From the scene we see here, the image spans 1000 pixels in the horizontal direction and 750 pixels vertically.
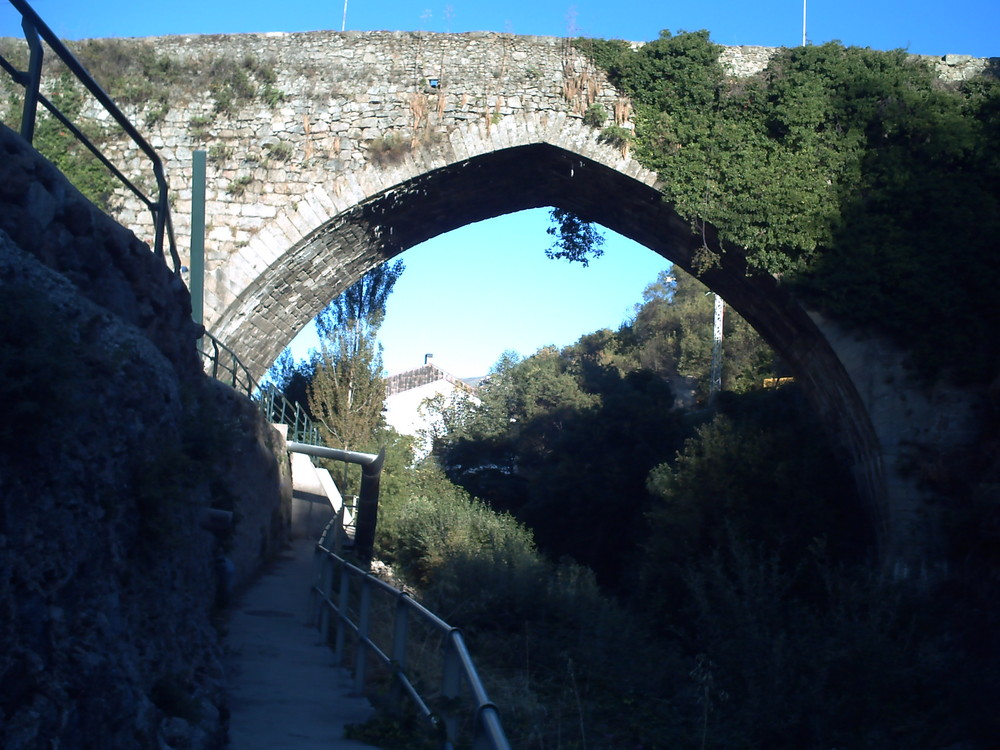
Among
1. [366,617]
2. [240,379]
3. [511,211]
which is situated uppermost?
[511,211]

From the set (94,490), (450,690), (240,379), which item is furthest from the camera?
(240,379)

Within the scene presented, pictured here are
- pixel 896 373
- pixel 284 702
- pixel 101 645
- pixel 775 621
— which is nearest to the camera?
pixel 101 645

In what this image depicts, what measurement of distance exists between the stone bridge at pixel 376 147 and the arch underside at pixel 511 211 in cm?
4

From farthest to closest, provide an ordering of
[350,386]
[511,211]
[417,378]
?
[417,378] < [350,386] < [511,211]

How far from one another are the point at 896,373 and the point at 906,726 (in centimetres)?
478

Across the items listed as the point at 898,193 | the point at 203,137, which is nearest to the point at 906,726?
the point at 898,193

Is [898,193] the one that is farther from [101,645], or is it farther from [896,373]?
[101,645]

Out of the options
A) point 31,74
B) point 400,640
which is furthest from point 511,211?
point 31,74

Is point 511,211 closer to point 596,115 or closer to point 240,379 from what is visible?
point 596,115

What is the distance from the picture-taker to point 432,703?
3.99 m

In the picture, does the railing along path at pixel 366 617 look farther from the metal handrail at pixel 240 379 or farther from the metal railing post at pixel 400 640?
the metal handrail at pixel 240 379

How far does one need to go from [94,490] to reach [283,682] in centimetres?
324

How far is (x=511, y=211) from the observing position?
15.3 m

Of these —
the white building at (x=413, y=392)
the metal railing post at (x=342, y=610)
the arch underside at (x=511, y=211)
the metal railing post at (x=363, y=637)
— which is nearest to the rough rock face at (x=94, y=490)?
the metal railing post at (x=363, y=637)
